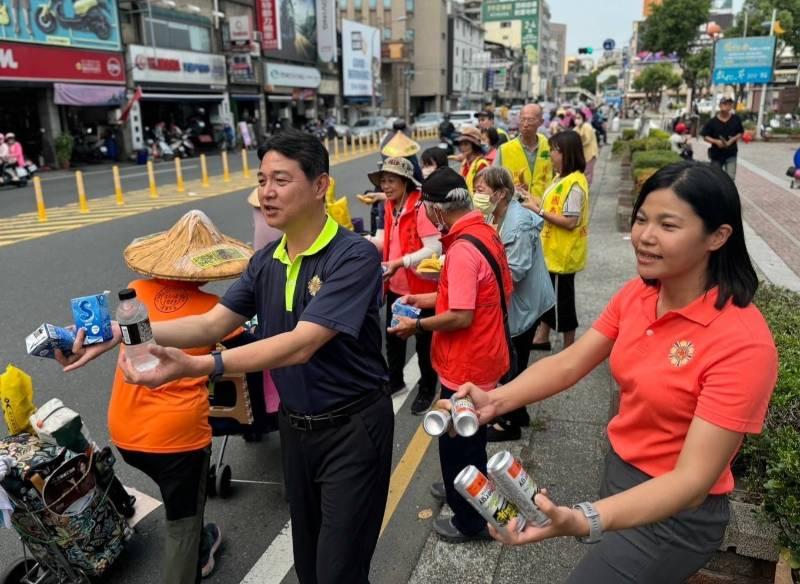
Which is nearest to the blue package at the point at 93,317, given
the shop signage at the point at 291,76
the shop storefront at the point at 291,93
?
the shop storefront at the point at 291,93

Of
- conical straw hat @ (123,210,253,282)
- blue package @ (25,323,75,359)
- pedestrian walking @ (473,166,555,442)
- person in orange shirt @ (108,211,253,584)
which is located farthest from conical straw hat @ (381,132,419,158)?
blue package @ (25,323,75,359)

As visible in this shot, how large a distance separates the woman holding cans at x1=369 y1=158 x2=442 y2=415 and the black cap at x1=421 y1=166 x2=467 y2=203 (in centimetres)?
101

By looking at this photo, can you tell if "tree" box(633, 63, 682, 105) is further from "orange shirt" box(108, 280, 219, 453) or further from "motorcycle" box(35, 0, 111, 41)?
"orange shirt" box(108, 280, 219, 453)

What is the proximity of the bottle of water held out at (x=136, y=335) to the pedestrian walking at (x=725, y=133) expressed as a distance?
34.4 feet

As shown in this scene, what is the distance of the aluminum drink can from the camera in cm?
183

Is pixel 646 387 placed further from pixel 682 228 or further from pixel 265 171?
pixel 265 171

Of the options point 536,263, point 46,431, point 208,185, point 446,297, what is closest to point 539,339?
point 536,263

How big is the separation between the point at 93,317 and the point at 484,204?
235 centimetres

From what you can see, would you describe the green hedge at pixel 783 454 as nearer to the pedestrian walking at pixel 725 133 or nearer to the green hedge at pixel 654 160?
the green hedge at pixel 654 160

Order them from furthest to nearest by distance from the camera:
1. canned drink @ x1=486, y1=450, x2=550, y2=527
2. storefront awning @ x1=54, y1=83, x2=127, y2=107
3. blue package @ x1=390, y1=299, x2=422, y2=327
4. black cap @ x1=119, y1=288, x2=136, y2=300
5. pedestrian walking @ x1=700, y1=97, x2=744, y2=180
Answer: storefront awning @ x1=54, y1=83, x2=127, y2=107 → pedestrian walking @ x1=700, y1=97, x2=744, y2=180 → blue package @ x1=390, y1=299, x2=422, y2=327 → black cap @ x1=119, y1=288, x2=136, y2=300 → canned drink @ x1=486, y1=450, x2=550, y2=527

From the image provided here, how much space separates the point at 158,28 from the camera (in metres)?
28.2

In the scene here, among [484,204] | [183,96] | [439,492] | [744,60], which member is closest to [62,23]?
[183,96]

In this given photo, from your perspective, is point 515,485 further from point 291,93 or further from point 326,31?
point 326,31

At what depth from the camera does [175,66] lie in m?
29.2
